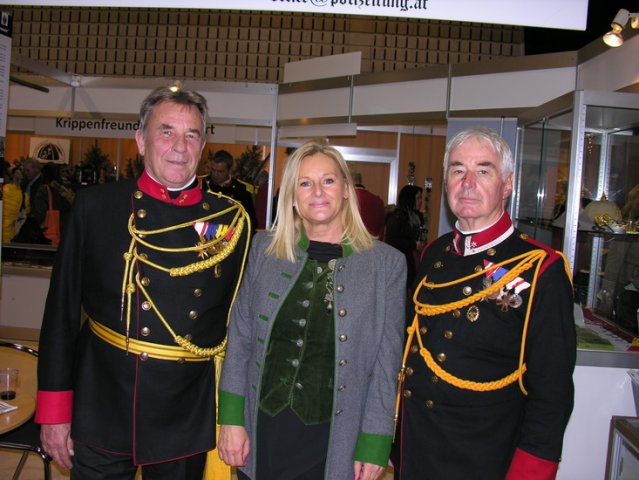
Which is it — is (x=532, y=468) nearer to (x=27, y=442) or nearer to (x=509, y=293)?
(x=509, y=293)

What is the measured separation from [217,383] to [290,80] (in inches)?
199

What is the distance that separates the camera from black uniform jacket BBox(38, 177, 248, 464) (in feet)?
5.97

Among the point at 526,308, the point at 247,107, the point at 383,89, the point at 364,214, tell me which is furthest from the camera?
the point at 247,107

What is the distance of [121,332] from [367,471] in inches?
34.9

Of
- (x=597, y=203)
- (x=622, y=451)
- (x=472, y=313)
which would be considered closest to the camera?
(x=472, y=313)

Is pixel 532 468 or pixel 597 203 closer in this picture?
pixel 532 468

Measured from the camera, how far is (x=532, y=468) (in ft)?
5.24

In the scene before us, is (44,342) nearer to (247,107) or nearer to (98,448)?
(98,448)

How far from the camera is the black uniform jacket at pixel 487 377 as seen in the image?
160cm

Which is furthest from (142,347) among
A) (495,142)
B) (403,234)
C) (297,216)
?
(403,234)

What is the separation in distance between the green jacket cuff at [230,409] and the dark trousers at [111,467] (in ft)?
0.76

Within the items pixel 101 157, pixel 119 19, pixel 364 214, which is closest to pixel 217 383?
pixel 364 214

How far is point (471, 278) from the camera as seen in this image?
1774mm

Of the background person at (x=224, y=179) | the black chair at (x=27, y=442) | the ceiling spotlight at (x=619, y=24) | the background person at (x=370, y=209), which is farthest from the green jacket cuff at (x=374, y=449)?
the background person at (x=370, y=209)
